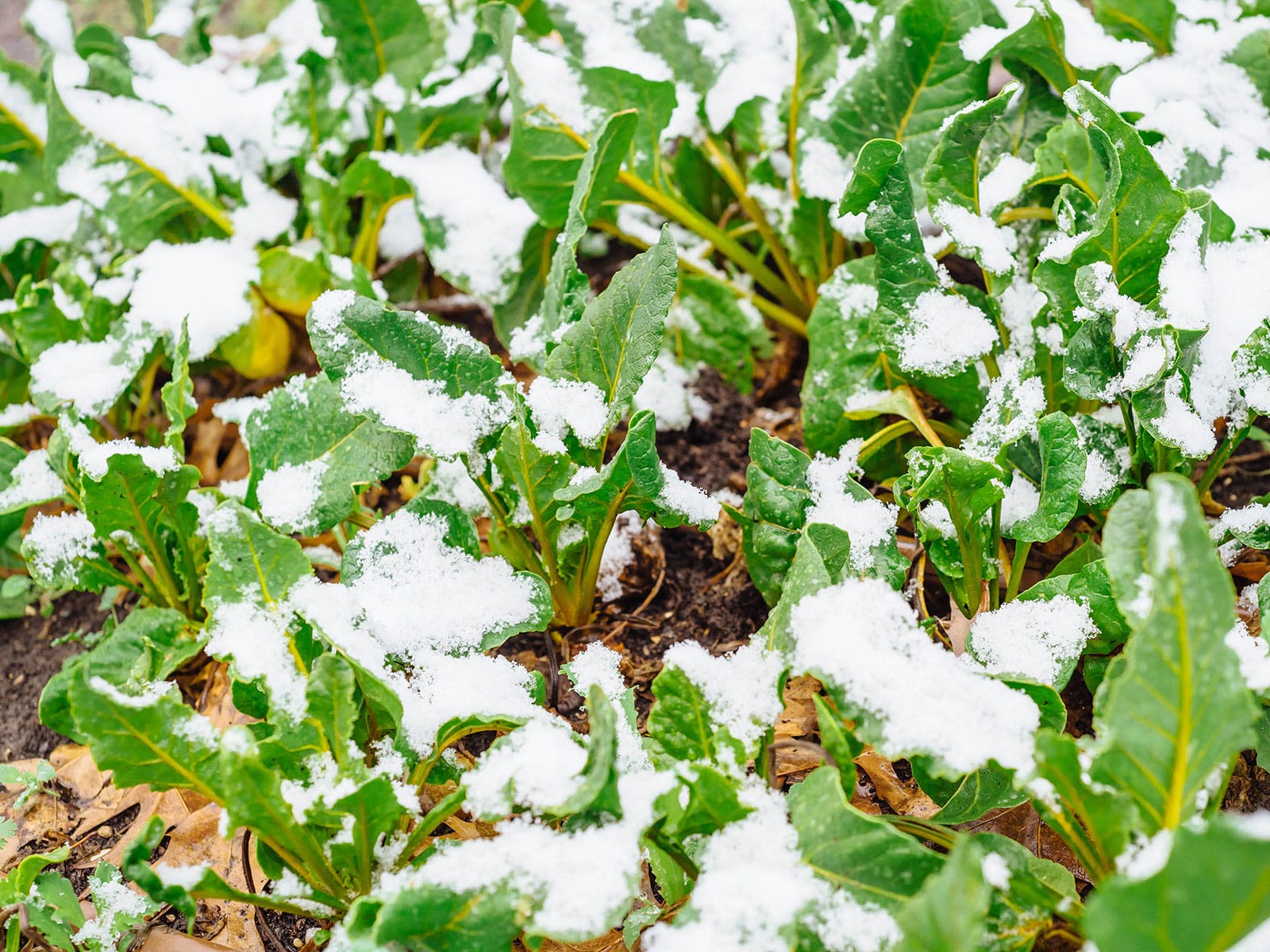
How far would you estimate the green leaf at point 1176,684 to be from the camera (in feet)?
2.81

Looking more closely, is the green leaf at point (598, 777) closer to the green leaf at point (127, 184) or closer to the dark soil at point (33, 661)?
the dark soil at point (33, 661)

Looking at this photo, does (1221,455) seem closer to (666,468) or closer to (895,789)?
(895,789)

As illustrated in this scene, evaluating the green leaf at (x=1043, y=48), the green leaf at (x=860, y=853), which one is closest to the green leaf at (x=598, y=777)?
the green leaf at (x=860, y=853)

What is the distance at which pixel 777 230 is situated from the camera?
6.09 feet

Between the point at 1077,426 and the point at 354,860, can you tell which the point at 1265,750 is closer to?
the point at 1077,426

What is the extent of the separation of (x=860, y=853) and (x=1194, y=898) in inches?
11.7

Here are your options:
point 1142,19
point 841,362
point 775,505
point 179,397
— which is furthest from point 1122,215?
point 179,397

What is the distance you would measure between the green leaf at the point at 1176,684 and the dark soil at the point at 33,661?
5.14ft

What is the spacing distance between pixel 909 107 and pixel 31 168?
5.91 feet

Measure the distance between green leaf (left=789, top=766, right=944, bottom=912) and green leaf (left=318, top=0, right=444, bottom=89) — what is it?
1656mm

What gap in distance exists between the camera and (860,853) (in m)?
0.96

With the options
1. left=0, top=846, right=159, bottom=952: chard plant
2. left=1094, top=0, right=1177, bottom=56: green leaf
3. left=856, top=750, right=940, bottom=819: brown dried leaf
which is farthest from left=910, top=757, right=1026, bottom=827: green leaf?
left=1094, top=0, right=1177, bottom=56: green leaf

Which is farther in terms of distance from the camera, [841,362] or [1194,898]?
[841,362]

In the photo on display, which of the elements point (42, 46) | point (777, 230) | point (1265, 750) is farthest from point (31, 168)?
point (1265, 750)
